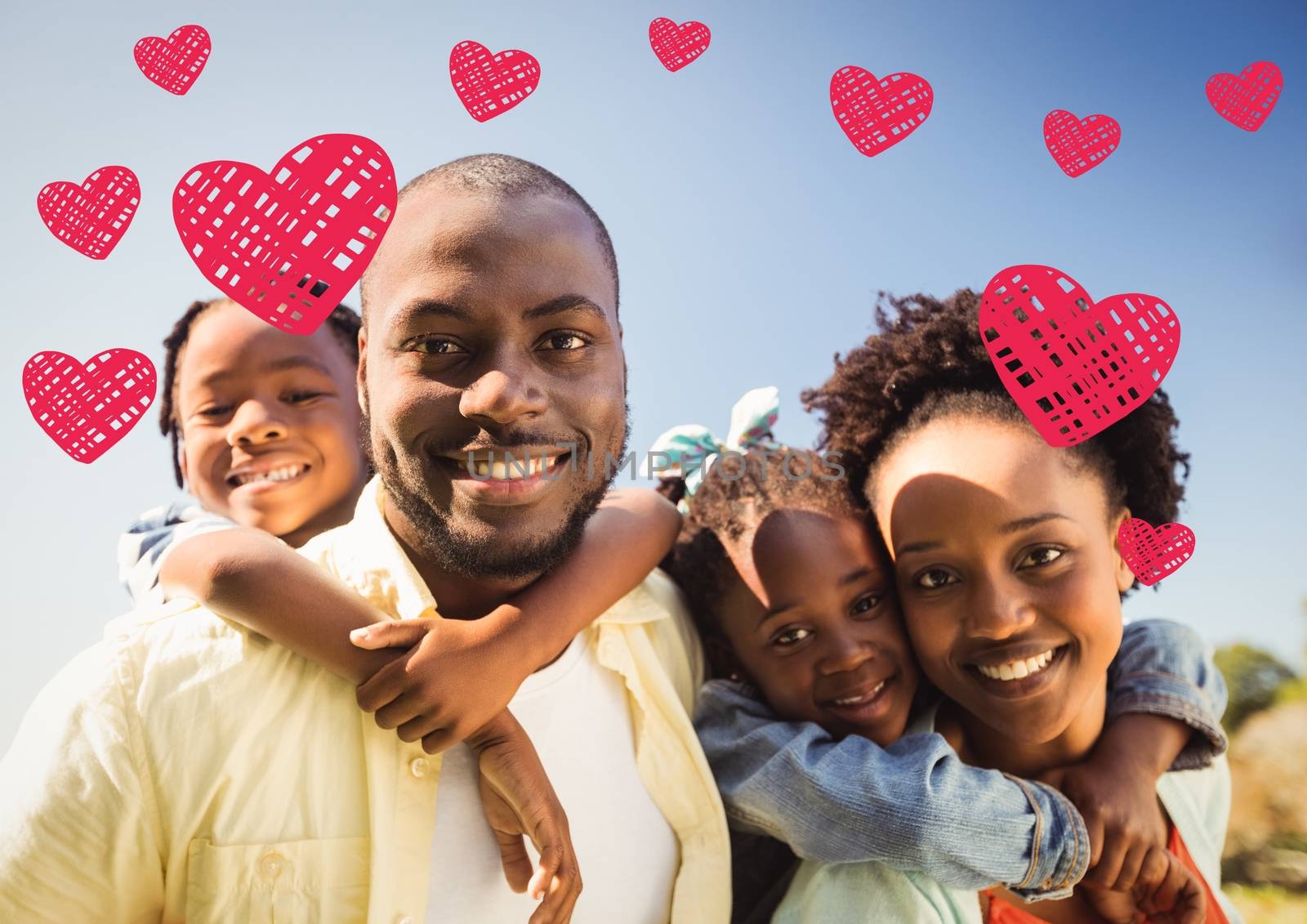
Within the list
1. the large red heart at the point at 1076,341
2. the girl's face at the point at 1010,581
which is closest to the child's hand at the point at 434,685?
the girl's face at the point at 1010,581

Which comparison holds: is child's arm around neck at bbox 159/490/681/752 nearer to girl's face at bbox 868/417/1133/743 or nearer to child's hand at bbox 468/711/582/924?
child's hand at bbox 468/711/582/924

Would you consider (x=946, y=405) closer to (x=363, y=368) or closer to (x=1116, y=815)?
(x=1116, y=815)

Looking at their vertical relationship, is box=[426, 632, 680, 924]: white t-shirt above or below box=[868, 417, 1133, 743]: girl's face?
below


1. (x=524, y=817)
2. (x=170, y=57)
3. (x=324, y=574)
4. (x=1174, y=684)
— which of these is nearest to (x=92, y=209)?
(x=170, y=57)

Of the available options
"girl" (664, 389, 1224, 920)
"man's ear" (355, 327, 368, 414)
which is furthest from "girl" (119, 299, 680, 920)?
"man's ear" (355, 327, 368, 414)

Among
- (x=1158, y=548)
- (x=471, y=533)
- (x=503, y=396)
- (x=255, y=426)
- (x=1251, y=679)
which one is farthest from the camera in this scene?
(x=1251, y=679)

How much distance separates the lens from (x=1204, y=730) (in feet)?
9.08

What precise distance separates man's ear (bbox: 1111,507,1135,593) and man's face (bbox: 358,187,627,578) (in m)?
1.59

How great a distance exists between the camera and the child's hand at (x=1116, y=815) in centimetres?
249

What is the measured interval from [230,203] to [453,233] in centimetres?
64

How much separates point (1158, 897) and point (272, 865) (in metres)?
2.31

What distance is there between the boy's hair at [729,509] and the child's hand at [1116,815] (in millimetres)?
971

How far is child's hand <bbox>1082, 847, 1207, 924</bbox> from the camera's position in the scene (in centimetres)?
252

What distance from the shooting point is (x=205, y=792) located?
78.7 inches
